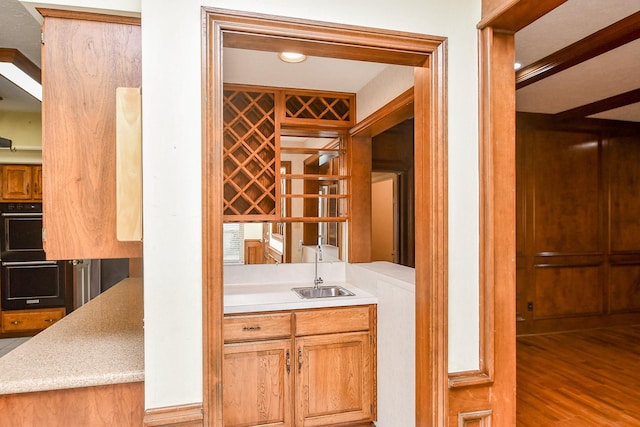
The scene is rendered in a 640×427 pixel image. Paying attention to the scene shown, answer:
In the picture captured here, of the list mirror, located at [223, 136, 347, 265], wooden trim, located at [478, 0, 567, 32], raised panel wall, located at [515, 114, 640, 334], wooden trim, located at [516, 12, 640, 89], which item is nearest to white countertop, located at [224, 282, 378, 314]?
mirror, located at [223, 136, 347, 265]

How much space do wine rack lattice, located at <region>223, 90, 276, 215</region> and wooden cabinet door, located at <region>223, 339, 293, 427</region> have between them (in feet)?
3.22

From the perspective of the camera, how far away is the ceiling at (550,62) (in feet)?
6.35

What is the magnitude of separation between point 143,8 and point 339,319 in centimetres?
202

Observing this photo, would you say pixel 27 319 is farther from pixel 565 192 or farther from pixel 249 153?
pixel 565 192

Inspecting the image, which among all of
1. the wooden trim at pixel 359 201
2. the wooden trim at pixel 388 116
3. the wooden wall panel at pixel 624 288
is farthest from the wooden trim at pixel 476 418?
the wooden wall panel at pixel 624 288

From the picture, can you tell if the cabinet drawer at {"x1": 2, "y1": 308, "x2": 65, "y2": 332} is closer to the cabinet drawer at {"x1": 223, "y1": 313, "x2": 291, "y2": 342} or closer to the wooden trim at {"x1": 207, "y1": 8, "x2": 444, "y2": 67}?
the cabinet drawer at {"x1": 223, "y1": 313, "x2": 291, "y2": 342}

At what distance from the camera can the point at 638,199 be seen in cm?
464

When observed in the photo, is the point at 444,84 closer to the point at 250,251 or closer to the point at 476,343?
the point at 476,343

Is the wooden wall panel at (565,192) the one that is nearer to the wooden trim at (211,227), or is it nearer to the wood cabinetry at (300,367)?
the wood cabinetry at (300,367)

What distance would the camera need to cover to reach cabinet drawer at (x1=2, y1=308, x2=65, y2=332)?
4.09 metres

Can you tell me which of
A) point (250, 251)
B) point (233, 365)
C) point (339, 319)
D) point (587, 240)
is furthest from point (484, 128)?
point (587, 240)

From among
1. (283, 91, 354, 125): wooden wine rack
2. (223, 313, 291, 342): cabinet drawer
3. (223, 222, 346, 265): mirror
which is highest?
(283, 91, 354, 125): wooden wine rack

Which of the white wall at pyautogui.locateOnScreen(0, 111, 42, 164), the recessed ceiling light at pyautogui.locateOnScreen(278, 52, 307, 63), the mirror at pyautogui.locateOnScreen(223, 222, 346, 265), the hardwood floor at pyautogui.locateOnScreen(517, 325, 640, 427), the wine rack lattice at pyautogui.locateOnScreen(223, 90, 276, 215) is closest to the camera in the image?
the recessed ceiling light at pyautogui.locateOnScreen(278, 52, 307, 63)

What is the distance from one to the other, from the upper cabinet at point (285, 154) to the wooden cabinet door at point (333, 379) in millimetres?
966
